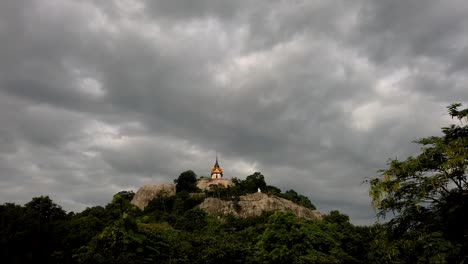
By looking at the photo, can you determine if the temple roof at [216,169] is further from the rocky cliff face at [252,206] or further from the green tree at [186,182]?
the rocky cliff face at [252,206]

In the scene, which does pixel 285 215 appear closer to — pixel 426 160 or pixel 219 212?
pixel 426 160

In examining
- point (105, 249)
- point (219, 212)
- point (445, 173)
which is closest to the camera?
point (445, 173)

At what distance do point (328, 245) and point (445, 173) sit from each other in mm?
28515

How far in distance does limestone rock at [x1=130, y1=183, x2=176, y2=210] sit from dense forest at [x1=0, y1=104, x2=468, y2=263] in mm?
69646

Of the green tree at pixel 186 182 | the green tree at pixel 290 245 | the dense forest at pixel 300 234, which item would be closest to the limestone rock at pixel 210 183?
the green tree at pixel 186 182

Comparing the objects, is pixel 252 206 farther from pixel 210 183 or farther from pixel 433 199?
pixel 433 199

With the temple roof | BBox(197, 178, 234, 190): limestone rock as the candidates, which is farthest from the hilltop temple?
BBox(197, 178, 234, 190): limestone rock

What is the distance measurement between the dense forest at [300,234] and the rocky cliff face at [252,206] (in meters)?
44.3

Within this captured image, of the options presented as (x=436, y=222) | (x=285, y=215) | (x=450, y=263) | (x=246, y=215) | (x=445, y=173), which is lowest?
(x=450, y=263)

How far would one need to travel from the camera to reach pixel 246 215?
380ft

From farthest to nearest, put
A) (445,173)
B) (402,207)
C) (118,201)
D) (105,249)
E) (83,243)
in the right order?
(83,243), (118,201), (105,249), (402,207), (445,173)

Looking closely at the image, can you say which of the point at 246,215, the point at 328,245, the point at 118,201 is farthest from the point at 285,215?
the point at 246,215

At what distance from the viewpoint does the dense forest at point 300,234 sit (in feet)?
61.0

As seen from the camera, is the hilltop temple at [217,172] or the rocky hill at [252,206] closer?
the rocky hill at [252,206]
